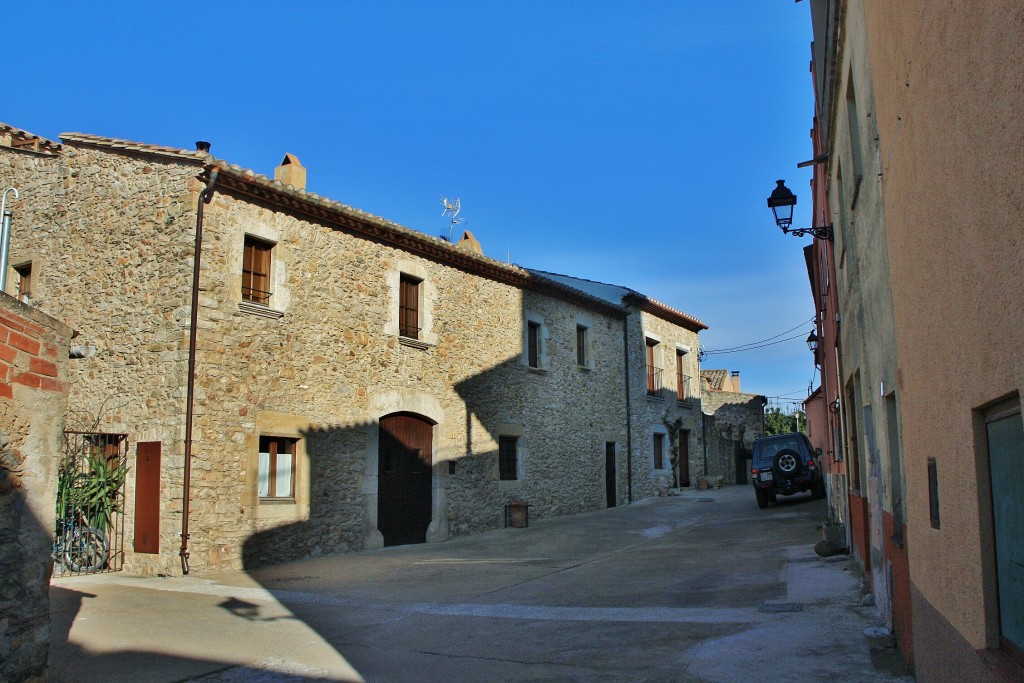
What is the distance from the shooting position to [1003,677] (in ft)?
8.39

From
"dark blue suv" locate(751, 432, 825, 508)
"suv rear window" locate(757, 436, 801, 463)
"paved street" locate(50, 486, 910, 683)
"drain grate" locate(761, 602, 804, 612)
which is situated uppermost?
"suv rear window" locate(757, 436, 801, 463)

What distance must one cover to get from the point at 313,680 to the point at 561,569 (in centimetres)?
599

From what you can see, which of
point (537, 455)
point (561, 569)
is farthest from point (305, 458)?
point (537, 455)

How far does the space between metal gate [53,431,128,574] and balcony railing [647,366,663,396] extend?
607 inches

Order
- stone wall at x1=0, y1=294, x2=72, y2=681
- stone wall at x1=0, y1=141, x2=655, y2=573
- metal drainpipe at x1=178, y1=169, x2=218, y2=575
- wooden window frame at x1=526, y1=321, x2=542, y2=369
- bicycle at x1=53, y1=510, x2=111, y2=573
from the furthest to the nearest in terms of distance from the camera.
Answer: wooden window frame at x1=526, y1=321, x2=542, y2=369 → stone wall at x1=0, y1=141, x2=655, y2=573 → bicycle at x1=53, y1=510, x2=111, y2=573 → metal drainpipe at x1=178, y1=169, x2=218, y2=575 → stone wall at x1=0, y1=294, x2=72, y2=681

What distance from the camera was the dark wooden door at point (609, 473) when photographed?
68.7 feet

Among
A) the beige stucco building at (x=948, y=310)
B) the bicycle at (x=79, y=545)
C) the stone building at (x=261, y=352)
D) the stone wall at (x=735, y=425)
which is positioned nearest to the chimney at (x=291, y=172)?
the stone building at (x=261, y=352)

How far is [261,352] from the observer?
39.4 feet

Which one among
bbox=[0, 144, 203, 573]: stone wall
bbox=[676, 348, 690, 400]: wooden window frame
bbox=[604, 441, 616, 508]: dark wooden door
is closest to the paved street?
bbox=[0, 144, 203, 573]: stone wall

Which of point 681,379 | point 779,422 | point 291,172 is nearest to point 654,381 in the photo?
point 681,379

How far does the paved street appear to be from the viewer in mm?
5949

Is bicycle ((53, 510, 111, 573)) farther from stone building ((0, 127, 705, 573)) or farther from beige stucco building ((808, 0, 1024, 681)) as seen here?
beige stucco building ((808, 0, 1024, 681))

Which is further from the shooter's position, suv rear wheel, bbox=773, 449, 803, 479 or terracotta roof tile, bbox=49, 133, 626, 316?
suv rear wheel, bbox=773, 449, 803, 479

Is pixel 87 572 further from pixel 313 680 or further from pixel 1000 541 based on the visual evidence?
pixel 1000 541
